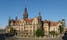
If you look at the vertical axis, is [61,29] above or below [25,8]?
below

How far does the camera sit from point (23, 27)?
88.4m

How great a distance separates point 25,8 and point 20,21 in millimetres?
9403

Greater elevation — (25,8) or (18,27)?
(25,8)

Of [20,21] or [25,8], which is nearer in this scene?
[20,21]

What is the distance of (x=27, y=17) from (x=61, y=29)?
22.4m

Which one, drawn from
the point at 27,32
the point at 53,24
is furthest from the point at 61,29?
the point at 27,32

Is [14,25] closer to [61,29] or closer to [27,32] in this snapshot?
[27,32]

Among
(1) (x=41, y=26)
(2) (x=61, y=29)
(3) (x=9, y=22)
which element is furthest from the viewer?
(3) (x=9, y=22)

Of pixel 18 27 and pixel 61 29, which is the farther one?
pixel 18 27

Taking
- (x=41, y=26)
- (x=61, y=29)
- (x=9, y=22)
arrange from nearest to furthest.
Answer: (x=61, y=29) → (x=41, y=26) → (x=9, y=22)

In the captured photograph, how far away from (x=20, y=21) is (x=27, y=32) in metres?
7.34

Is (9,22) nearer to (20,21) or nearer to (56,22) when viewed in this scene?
(20,21)

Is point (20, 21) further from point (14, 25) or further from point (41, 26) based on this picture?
point (41, 26)

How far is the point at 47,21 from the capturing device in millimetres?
89500
